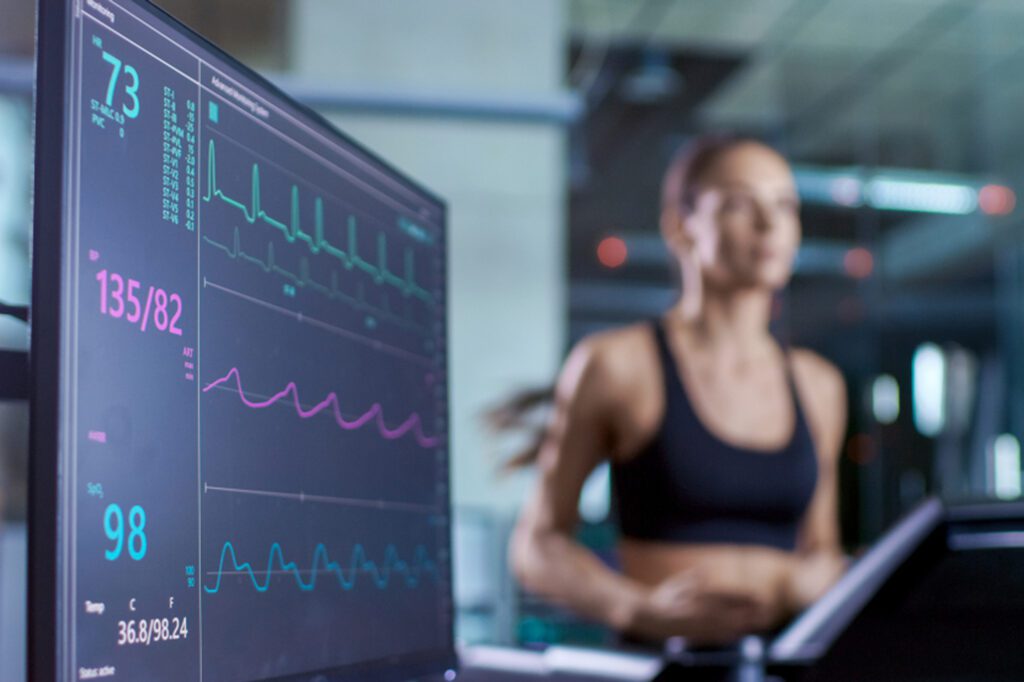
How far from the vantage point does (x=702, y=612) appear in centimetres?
152

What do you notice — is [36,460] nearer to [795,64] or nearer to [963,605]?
[963,605]

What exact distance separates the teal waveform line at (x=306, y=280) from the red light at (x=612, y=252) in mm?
4831

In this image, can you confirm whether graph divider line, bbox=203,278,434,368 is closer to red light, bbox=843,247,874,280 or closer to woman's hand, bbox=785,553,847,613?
woman's hand, bbox=785,553,847,613

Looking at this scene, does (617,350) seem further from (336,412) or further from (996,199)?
(996,199)

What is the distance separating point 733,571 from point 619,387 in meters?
0.32

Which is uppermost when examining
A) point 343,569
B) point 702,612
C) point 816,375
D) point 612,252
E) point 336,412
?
point 612,252

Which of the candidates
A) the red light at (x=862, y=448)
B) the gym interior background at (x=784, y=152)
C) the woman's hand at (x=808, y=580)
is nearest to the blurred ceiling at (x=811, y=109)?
the gym interior background at (x=784, y=152)

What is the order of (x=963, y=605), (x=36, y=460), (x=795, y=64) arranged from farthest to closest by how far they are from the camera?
(x=795, y=64) → (x=963, y=605) → (x=36, y=460)

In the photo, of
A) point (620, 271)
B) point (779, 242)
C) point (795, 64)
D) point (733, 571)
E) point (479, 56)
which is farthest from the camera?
point (795, 64)

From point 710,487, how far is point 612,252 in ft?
13.2

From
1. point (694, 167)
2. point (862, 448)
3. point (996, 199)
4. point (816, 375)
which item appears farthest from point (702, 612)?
point (996, 199)

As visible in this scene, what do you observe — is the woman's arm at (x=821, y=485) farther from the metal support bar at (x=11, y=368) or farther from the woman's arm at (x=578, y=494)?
the metal support bar at (x=11, y=368)

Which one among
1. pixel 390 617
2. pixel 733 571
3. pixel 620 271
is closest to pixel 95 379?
pixel 390 617

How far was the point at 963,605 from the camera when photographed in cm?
93
